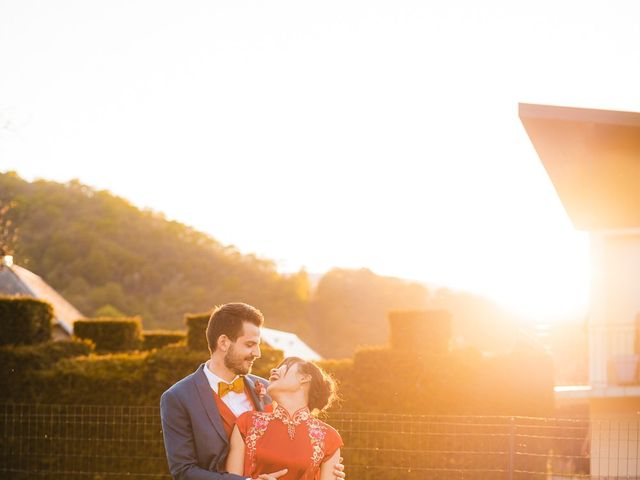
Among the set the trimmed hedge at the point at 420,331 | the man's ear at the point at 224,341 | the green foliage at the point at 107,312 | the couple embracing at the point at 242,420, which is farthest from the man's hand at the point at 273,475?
the green foliage at the point at 107,312

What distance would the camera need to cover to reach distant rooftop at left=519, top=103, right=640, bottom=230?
14.0 meters

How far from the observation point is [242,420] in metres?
4.48

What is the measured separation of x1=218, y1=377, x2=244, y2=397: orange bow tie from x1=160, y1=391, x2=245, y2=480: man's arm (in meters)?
0.19

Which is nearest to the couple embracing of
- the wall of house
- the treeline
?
the wall of house

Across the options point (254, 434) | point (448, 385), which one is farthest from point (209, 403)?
point (448, 385)

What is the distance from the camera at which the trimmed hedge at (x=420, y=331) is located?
1564cm

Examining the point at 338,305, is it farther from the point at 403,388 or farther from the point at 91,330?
the point at 403,388

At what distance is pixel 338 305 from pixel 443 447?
175 ft

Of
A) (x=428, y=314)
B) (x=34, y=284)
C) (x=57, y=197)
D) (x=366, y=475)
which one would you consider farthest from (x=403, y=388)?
(x=57, y=197)

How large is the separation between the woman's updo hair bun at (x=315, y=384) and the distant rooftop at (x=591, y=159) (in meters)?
10.1

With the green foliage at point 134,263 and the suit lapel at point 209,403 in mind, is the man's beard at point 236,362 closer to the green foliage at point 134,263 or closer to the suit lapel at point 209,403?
the suit lapel at point 209,403

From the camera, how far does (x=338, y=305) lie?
66.4 metres

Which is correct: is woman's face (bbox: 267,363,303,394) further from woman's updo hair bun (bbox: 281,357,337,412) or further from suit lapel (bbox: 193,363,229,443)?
suit lapel (bbox: 193,363,229,443)

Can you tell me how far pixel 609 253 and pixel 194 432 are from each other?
15.3 meters
